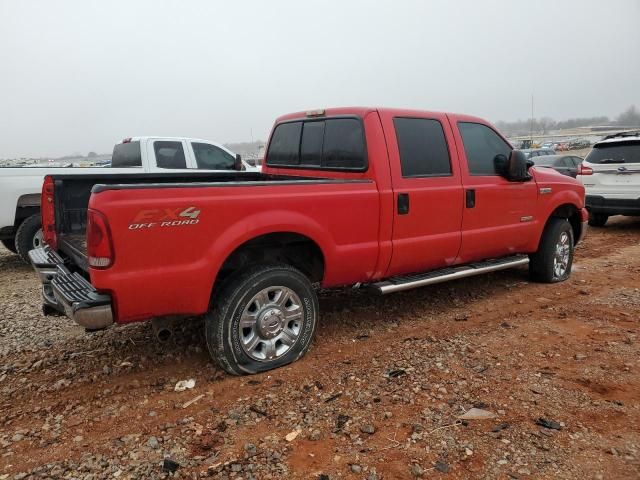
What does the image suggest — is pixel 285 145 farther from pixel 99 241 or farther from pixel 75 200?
pixel 99 241

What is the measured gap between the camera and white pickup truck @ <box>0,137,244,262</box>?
6.66 meters

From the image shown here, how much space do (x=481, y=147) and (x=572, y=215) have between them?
2.02 m

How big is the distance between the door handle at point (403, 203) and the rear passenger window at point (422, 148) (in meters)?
0.19

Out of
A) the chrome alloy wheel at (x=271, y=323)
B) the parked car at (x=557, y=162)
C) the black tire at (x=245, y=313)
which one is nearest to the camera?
the black tire at (x=245, y=313)

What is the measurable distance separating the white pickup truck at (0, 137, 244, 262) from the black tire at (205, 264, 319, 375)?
3667 mm

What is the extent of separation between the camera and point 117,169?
278 inches

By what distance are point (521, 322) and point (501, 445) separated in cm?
206

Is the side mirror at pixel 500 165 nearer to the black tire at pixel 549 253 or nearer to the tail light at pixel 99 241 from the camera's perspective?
the black tire at pixel 549 253

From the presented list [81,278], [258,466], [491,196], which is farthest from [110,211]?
[491,196]

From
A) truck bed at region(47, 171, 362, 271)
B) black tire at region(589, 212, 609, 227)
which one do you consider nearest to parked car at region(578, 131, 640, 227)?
black tire at region(589, 212, 609, 227)

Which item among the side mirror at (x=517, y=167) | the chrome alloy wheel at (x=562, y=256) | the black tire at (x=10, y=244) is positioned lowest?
the chrome alloy wheel at (x=562, y=256)

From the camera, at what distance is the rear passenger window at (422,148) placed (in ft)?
13.6

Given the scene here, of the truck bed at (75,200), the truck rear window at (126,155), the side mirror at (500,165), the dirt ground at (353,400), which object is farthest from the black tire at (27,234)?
the side mirror at (500,165)

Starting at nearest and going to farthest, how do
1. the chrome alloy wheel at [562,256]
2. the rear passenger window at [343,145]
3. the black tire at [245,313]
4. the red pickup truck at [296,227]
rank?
the red pickup truck at [296,227] < the black tire at [245,313] < the rear passenger window at [343,145] < the chrome alloy wheel at [562,256]
